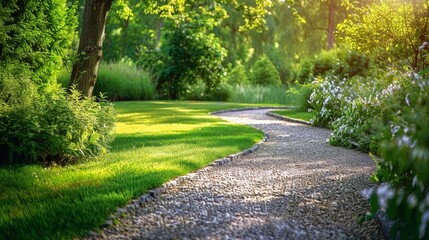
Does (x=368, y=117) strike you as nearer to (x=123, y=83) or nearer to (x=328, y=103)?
(x=328, y=103)

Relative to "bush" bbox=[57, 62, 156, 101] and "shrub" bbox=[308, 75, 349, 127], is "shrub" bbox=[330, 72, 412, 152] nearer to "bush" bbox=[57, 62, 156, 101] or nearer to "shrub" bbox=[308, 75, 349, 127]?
"shrub" bbox=[308, 75, 349, 127]

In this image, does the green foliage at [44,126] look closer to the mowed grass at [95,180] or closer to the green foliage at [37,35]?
the mowed grass at [95,180]

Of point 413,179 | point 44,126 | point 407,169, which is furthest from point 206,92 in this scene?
point 413,179

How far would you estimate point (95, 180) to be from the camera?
17.5 ft

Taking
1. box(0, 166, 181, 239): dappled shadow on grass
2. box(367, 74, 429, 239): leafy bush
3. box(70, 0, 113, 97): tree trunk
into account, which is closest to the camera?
box(367, 74, 429, 239): leafy bush

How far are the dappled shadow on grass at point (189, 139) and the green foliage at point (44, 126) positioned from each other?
3.31 feet

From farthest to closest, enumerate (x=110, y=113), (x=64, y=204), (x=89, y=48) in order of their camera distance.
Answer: (x=89, y=48), (x=110, y=113), (x=64, y=204)

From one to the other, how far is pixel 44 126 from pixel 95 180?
125 cm

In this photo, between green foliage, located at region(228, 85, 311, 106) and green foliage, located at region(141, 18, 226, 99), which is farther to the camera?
green foliage, located at region(228, 85, 311, 106)

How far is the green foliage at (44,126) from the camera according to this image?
19.6 feet

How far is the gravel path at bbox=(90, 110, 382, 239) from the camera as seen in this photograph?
4.00 metres

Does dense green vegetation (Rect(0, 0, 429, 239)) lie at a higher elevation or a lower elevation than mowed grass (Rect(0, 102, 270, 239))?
higher

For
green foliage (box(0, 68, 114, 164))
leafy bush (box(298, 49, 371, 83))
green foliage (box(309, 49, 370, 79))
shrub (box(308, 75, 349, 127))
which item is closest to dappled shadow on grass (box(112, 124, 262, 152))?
green foliage (box(0, 68, 114, 164))

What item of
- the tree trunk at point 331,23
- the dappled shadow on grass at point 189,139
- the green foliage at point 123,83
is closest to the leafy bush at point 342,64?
the green foliage at point 123,83
